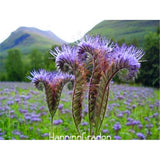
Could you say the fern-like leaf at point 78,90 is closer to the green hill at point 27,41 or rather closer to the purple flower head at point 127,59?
the purple flower head at point 127,59

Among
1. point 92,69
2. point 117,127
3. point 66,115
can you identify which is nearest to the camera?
point 92,69

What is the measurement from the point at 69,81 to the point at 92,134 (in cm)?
49

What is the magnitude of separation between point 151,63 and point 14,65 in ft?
4.24

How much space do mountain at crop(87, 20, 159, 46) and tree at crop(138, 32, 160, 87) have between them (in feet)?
0.22

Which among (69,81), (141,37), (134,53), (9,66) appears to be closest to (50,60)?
(69,81)

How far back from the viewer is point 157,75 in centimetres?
270

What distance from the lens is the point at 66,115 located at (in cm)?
240

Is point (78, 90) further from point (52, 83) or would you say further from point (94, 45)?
point (94, 45)

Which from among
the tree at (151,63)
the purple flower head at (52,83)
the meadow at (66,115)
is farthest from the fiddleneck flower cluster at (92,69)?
the tree at (151,63)

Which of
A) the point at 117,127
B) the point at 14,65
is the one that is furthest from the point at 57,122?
the point at 14,65

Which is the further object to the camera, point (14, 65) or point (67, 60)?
point (14, 65)

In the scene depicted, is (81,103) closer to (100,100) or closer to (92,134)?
(100,100)

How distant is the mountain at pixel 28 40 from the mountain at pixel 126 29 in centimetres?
40

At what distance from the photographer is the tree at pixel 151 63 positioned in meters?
2.55
